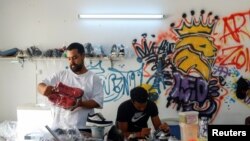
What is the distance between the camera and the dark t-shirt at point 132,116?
10.4 feet

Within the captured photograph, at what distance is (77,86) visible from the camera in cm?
271

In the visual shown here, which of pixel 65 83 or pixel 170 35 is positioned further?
pixel 170 35

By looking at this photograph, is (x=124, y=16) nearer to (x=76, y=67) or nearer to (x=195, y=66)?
(x=195, y=66)

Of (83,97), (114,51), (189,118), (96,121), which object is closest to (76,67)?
(83,97)

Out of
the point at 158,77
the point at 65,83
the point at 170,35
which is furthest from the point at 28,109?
the point at 170,35

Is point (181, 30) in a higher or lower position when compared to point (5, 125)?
higher

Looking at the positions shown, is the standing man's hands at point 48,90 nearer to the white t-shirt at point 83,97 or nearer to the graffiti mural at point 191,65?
the white t-shirt at point 83,97

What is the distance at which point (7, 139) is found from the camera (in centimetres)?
359

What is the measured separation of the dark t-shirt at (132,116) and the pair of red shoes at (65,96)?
770mm

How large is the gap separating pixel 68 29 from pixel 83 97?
75.7 inches

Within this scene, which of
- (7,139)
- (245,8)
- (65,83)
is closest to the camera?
(65,83)

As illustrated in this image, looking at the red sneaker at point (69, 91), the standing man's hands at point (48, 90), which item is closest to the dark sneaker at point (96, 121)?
the red sneaker at point (69, 91)

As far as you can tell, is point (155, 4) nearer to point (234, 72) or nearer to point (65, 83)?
point (234, 72)

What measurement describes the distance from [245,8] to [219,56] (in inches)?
26.9
